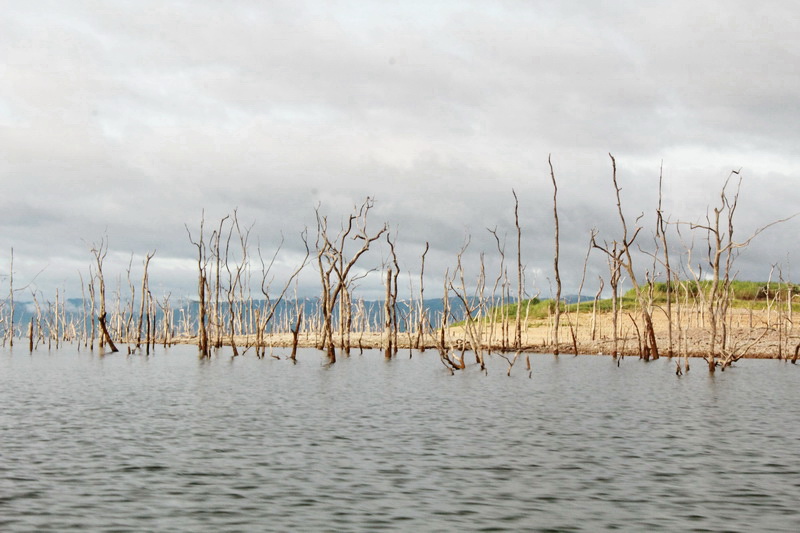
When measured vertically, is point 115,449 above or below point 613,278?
below

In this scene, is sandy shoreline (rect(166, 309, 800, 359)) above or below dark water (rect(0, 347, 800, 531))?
above

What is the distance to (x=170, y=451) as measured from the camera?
1708 centimetres

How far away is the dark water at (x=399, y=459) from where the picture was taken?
462 inches

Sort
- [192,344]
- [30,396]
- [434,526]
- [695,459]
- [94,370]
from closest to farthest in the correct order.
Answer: [434,526] → [695,459] → [30,396] → [94,370] → [192,344]

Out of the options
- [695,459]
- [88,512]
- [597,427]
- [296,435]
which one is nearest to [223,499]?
[88,512]

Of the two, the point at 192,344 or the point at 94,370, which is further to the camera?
Result: the point at 192,344

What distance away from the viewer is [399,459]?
53.4ft

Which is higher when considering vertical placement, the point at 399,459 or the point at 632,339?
the point at 632,339

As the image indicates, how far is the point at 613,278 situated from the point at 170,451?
38662 mm

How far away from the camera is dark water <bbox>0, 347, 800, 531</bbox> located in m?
11.7

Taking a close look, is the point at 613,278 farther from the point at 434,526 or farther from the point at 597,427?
the point at 434,526

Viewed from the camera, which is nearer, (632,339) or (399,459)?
(399,459)

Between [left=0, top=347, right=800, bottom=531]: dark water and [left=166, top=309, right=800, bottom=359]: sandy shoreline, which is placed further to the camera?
Result: [left=166, top=309, right=800, bottom=359]: sandy shoreline

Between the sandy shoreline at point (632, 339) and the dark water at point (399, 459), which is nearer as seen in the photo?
the dark water at point (399, 459)
